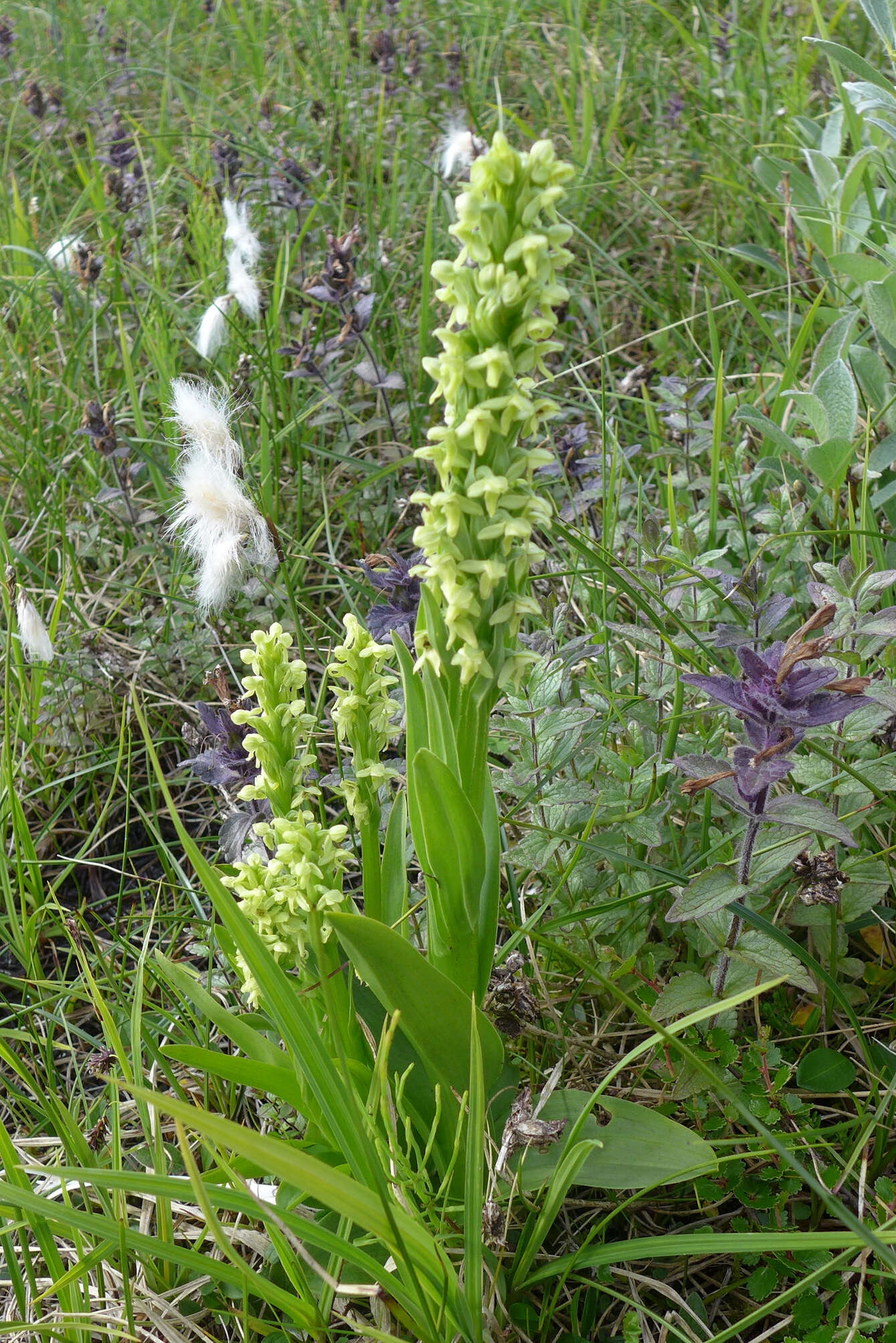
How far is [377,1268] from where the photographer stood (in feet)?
3.69

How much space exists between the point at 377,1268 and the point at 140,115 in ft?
17.1

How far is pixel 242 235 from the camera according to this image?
10.4 feet

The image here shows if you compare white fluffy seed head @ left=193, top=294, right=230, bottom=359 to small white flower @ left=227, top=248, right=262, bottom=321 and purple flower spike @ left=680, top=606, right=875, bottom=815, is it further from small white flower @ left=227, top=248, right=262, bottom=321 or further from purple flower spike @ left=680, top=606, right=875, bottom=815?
purple flower spike @ left=680, top=606, right=875, bottom=815

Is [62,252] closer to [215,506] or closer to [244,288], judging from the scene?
[244,288]

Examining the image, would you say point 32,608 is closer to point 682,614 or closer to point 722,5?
point 682,614

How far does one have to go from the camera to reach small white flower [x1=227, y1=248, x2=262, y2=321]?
2.84 meters

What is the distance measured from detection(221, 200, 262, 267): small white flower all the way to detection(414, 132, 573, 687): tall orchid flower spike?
7.93 ft

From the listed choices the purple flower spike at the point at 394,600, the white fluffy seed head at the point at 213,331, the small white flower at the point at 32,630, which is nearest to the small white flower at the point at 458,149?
the white fluffy seed head at the point at 213,331

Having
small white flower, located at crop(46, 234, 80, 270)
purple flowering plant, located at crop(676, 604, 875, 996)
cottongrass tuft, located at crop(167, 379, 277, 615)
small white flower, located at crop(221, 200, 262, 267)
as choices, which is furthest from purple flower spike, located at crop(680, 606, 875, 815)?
small white flower, located at crop(46, 234, 80, 270)

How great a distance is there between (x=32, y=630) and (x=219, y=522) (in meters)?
0.48

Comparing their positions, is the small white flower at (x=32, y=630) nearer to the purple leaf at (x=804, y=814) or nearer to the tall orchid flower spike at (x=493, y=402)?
the tall orchid flower spike at (x=493, y=402)

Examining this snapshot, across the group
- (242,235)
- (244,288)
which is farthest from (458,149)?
(244,288)

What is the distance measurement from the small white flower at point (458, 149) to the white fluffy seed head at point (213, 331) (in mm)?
891

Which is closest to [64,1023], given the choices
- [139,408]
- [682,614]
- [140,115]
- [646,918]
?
[646,918]
